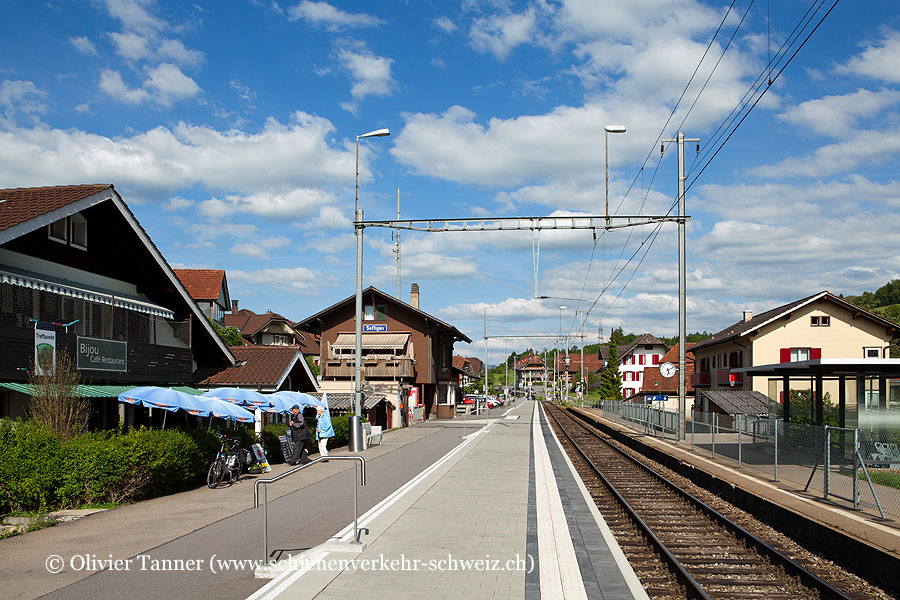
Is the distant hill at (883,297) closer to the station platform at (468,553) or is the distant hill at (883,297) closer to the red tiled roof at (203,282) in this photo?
the red tiled roof at (203,282)

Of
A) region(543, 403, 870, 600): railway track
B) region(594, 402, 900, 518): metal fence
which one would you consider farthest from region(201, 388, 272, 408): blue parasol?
region(594, 402, 900, 518): metal fence

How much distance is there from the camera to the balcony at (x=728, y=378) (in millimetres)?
46334

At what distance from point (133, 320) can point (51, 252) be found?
3.28 m

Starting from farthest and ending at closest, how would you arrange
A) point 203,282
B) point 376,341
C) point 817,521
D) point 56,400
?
1. point 203,282
2. point 376,341
3. point 56,400
4. point 817,521

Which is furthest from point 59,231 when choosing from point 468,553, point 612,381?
point 612,381

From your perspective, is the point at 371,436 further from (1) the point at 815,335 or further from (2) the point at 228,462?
(1) the point at 815,335

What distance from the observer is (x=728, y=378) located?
48.0 m

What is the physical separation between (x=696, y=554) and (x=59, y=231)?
13752mm

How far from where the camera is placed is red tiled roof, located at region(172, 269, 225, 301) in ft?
190

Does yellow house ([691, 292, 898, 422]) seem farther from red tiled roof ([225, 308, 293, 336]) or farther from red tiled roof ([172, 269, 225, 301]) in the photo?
red tiled roof ([225, 308, 293, 336])

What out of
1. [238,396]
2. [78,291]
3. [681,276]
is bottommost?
[238,396]

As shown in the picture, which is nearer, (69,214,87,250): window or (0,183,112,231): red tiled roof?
(0,183,112,231): red tiled roof

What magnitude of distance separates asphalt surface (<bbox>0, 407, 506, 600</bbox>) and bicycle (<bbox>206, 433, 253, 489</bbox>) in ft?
0.84

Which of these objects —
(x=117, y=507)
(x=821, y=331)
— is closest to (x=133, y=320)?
(x=117, y=507)
